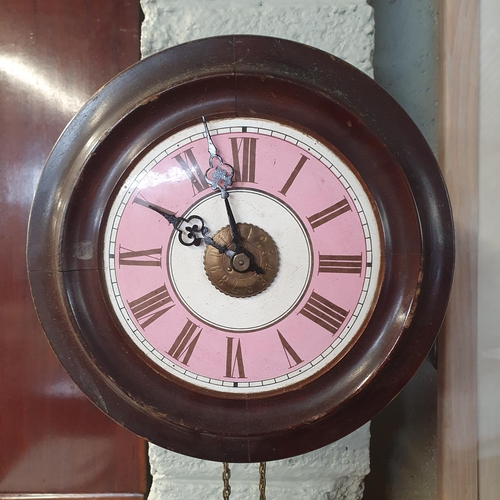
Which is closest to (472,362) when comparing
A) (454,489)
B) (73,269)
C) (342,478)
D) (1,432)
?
(454,489)

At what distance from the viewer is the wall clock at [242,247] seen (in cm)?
70

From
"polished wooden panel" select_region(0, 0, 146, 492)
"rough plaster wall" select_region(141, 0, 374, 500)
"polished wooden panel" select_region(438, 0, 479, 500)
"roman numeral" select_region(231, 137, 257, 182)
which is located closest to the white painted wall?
"polished wooden panel" select_region(438, 0, 479, 500)

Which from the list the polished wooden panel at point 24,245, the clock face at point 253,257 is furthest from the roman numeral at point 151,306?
the polished wooden panel at point 24,245

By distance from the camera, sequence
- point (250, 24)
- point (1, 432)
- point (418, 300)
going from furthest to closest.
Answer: point (1, 432) → point (250, 24) → point (418, 300)

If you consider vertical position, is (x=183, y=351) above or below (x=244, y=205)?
below

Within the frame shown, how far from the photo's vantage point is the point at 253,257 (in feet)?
2.31

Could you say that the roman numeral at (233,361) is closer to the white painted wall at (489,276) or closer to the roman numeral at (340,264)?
the roman numeral at (340,264)

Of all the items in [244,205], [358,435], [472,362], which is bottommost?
[358,435]

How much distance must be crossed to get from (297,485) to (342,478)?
105 millimetres

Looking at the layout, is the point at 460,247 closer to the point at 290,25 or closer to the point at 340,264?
the point at 340,264

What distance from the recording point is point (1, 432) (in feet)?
3.73

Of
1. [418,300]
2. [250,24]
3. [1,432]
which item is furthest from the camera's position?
[1,432]

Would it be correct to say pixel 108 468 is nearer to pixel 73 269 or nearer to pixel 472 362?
pixel 73 269

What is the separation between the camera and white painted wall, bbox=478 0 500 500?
94 centimetres
